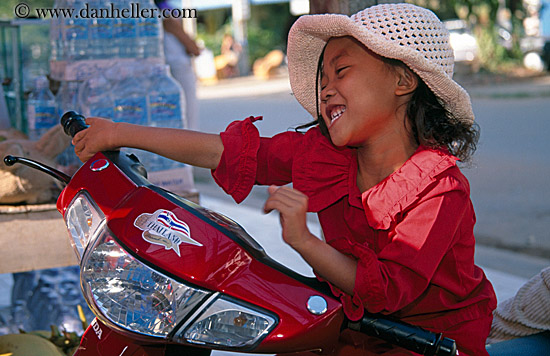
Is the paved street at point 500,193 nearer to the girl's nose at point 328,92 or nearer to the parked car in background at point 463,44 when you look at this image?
the girl's nose at point 328,92

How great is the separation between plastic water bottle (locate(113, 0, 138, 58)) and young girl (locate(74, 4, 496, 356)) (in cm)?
159

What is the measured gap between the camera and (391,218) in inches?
61.2

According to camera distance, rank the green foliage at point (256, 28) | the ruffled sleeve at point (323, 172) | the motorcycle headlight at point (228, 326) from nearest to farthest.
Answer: the motorcycle headlight at point (228, 326), the ruffled sleeve at point (323, 172), the green foliage at point (256, 28)

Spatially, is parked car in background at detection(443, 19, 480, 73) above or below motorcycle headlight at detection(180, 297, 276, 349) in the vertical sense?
below

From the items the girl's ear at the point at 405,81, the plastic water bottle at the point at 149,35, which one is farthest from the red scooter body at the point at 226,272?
the plastic water bottle at the point at 149,35

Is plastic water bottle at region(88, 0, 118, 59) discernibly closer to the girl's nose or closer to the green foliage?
the girl's nose

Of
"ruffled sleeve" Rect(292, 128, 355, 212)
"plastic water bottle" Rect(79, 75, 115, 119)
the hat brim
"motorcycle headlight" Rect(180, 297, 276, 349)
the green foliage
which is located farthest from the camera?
the green foliage

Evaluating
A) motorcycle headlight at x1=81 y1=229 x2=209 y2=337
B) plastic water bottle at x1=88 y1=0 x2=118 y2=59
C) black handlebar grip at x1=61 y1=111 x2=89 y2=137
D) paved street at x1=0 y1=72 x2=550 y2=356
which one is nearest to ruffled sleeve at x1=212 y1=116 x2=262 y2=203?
paved street at x1=0 y1=72 x2=550 y2=356

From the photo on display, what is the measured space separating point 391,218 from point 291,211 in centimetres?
38

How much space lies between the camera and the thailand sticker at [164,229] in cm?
124

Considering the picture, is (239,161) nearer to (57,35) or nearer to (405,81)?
(405,81)

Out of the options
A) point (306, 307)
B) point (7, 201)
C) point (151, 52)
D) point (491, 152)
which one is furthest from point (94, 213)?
point (491, 152)

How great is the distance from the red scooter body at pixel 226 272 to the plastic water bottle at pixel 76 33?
2120 mm

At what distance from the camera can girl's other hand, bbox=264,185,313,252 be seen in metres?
1.26
